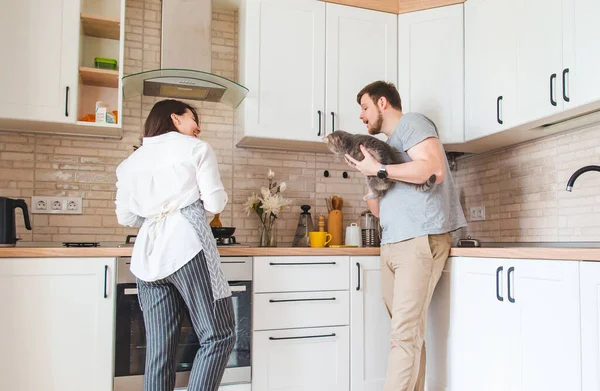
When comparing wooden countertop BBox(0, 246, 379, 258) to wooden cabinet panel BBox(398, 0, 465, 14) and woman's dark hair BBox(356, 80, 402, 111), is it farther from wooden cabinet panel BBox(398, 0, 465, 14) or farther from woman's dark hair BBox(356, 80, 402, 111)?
wooden cabinet panel BBox(398, 0, 465, 14)

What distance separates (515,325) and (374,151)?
3.11 feet

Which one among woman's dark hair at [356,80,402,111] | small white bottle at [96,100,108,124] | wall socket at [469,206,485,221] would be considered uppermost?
woman's dark hair at [356,80,402,111]

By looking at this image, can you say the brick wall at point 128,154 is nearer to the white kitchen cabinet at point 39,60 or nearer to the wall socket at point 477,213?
the white kitchen cabinet at point 39,60

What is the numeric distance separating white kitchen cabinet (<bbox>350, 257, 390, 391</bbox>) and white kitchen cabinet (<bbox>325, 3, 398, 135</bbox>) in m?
0.88

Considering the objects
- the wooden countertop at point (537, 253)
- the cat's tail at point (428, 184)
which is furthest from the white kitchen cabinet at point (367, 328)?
the cat's tail at point (428, 184)

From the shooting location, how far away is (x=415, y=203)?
2371 millimetres

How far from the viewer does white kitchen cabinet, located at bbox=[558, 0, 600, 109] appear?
2.18m

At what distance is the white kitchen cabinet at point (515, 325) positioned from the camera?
1869 mm

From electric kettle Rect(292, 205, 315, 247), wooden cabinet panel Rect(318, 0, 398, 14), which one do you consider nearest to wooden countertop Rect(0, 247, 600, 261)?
electric kettle Rect(292, 205, 315, 247)

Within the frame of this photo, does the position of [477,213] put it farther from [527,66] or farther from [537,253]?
[537,253]

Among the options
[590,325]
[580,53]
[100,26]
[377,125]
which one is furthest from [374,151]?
[100,26]

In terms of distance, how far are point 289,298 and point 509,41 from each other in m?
1.75

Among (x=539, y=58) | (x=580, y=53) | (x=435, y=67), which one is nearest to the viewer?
(x=580, y=53)

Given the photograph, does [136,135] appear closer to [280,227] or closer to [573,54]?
[280,227]
